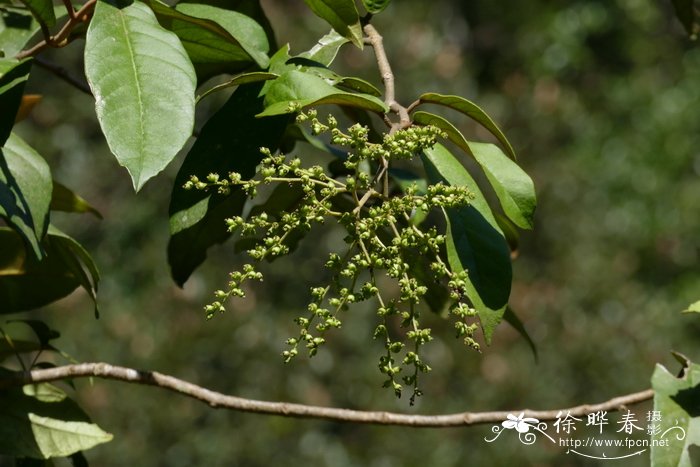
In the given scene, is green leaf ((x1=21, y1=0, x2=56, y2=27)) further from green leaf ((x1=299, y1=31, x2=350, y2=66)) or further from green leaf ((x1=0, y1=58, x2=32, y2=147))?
green leaf ((x1=299, y1=31, x2=350, y2=66))

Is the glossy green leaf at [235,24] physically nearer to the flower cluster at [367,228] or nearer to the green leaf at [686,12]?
the flower cluster at [367,228]

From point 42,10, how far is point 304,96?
8.4 inches

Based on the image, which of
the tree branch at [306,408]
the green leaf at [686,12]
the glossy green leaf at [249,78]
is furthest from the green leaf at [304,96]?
the green leaf at [686,12]

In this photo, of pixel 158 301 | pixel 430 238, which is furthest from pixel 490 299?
pixel 158 301

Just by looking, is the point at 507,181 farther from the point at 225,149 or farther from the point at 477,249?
the point at 225,149

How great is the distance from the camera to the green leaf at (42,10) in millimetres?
728

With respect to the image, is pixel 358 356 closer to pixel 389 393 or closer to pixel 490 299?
pixel 389 393

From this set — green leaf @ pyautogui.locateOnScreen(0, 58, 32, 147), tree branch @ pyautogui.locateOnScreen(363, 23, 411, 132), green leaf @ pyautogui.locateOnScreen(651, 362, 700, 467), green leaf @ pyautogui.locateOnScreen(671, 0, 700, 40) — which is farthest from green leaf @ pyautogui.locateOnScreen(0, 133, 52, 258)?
green leaf @ pyautogui.locateOnScreen(671, 0, 700, 40)

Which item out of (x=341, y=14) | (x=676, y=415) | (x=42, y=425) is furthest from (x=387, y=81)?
(x=42, y=425)

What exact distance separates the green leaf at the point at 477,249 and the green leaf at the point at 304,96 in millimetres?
70

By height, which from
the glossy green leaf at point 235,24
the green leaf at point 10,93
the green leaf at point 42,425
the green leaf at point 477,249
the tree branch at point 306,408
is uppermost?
the glossy green leaf at point 235,24

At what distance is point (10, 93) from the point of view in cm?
68

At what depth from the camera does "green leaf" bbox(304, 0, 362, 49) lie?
759mm

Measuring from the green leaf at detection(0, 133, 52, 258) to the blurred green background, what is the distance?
2936mm
